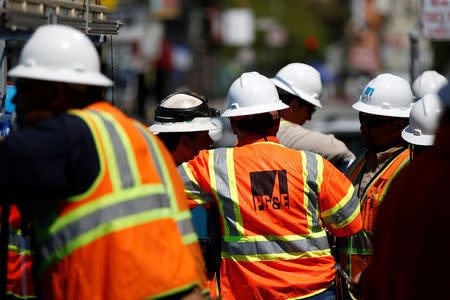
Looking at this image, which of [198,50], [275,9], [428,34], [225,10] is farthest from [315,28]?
[428,34]

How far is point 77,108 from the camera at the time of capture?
2.97m

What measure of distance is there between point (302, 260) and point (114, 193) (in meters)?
1.72

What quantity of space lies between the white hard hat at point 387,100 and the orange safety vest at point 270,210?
1.10 meters

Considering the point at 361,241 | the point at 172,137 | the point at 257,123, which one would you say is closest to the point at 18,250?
the point at 172,137

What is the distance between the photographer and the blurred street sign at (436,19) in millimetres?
8555

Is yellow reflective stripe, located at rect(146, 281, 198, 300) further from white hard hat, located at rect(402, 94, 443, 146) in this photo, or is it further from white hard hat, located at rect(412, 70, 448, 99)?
white hard hat, located at rect(412, 70, 448, 99)

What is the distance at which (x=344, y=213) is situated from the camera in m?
4.27

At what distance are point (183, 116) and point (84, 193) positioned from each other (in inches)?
82.7

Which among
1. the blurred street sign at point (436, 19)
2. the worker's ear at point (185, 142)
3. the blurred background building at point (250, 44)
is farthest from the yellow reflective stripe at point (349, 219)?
the blurred background building at point (250, 44)

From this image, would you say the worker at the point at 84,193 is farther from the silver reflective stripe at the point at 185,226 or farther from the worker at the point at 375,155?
the worker at the point at 375,155

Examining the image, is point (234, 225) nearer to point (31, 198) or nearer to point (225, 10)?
point (31, 198)

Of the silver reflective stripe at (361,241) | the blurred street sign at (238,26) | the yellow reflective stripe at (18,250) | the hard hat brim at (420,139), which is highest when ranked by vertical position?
the blurred street sign at (238,26)

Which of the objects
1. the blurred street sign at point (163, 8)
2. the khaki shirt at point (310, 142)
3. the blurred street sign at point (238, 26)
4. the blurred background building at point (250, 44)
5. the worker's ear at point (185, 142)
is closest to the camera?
the worker's ear at point (185, 142)

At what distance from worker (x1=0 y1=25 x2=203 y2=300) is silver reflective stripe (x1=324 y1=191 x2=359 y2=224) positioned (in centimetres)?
155
